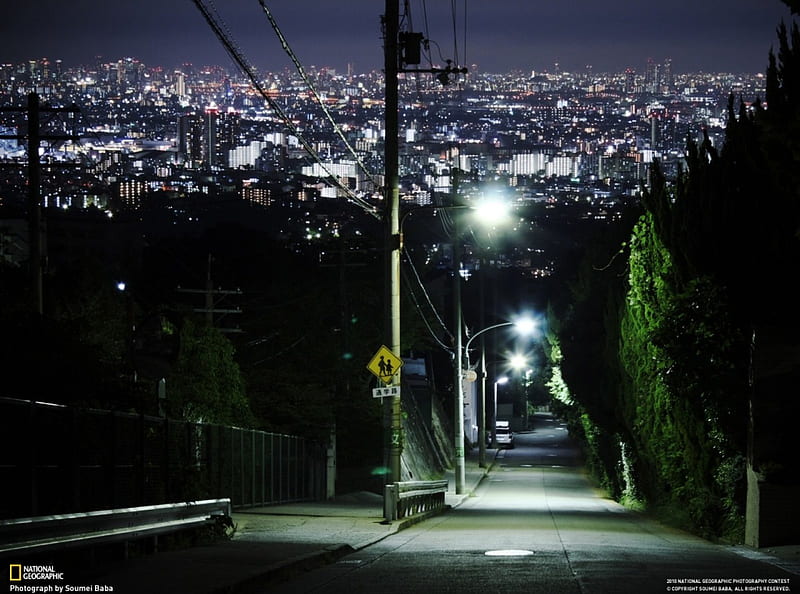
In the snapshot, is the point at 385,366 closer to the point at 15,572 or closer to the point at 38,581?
the point at 38,581

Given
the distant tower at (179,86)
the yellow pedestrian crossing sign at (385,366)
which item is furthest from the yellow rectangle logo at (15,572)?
the distant tower at (179,86)

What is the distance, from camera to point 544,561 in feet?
54.0

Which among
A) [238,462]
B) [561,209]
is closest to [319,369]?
[238,462]

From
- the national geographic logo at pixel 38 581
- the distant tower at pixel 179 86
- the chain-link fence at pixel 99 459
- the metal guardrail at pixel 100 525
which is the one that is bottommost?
the national geographic logo at pixel 38 581

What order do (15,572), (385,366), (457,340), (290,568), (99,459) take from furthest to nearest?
(457,340)
(385,366)
(99,459)
(290,568)
(15,572)

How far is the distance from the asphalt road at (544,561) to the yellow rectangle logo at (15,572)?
2928mm

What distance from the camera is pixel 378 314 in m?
60.0

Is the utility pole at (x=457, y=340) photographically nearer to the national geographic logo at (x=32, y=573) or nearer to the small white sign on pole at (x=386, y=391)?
the small white sign on pole at (x=386, y=391)

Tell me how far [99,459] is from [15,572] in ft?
13.3

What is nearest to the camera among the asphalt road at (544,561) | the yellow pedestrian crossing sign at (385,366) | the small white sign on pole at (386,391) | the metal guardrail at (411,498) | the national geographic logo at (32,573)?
the national geographic logo at (32,573)

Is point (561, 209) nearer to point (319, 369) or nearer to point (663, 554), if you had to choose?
point (319, 369)

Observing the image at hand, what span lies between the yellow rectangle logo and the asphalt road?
9.61 feet

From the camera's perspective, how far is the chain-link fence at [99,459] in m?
14.0

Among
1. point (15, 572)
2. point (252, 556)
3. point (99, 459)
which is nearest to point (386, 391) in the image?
point (252, 556)
